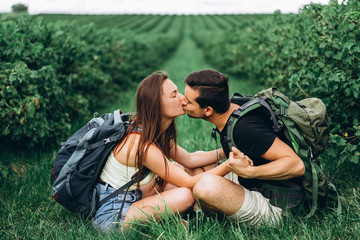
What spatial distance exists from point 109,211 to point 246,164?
47.1 inches

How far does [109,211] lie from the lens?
8.46 feet

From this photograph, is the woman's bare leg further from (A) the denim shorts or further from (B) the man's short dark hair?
(B) the man's short dark hair

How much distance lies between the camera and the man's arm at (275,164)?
2.28 m

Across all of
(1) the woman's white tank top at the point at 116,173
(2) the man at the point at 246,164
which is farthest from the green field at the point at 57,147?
(1) the woman's white tank top at the point at 116,173

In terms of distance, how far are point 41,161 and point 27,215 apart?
1.39m

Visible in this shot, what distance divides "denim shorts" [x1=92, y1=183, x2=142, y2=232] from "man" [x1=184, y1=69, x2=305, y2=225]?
630mm

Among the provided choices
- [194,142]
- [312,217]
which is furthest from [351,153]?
[194,142]

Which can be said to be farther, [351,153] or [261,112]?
[351,153]

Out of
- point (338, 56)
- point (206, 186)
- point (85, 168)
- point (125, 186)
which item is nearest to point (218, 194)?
point (206, 186)

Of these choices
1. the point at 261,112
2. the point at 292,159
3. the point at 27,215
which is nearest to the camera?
the point at 292,159

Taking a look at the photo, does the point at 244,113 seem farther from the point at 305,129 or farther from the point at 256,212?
the point at 256,212

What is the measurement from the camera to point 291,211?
258cm

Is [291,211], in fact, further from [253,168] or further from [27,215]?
[27,215]

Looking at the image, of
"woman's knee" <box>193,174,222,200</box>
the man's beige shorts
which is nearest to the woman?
"woman's knee" <box>193,174,222,200</box>
